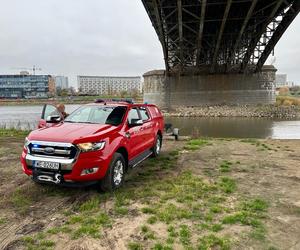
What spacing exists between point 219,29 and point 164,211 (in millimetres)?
26492

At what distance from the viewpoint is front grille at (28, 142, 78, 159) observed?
5223mm

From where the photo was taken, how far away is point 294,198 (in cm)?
548

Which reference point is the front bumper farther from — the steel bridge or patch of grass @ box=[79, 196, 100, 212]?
the steel bridge

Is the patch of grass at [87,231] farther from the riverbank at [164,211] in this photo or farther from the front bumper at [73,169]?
the front bumper at [73,169]

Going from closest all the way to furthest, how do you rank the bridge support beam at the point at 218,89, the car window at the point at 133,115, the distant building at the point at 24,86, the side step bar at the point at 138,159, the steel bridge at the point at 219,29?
the side step bar at the point at 138,159 → the car window at the point at 133,115 → the steel bridge at the point at 219,29 → the bridge support beam at the point at 218,89 → the distant building at the point at 24,86

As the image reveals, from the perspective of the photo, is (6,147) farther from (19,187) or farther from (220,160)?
(220,160)

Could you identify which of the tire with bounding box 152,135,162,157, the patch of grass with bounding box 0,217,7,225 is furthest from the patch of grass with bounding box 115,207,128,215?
the tire with bounding box 152,135,162,157

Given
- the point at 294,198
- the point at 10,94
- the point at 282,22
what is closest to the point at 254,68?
the point at 282,22

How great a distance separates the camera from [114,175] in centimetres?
584

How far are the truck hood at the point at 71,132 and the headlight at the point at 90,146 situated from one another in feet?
0.33

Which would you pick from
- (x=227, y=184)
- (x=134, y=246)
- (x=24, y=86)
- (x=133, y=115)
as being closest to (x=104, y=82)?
(x=24, y=86)

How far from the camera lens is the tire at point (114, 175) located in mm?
5600

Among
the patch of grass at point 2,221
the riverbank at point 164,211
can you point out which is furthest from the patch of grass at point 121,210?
the patch of grass at point 2,221

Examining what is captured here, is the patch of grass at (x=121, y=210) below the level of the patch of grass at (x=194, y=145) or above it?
above
